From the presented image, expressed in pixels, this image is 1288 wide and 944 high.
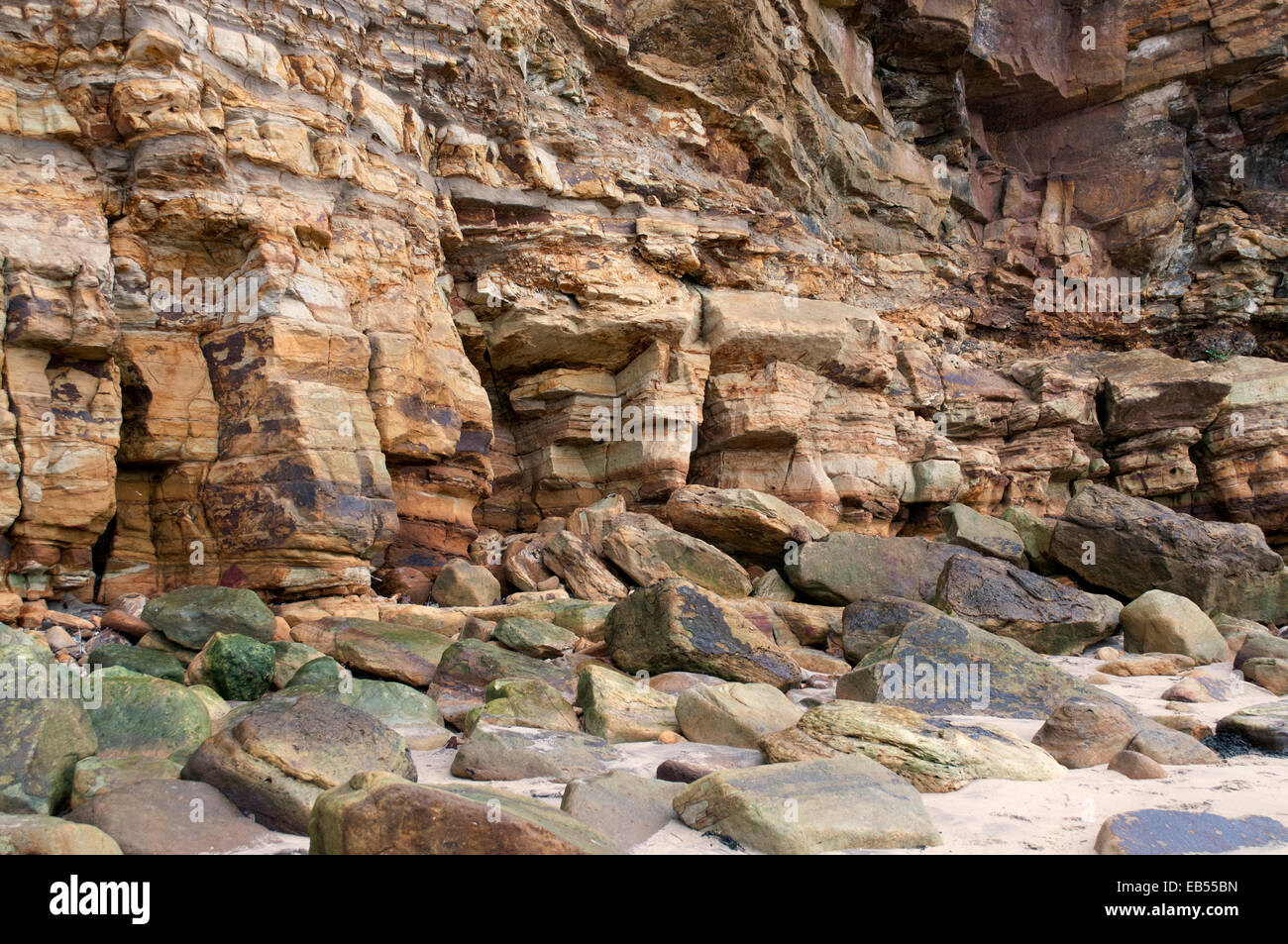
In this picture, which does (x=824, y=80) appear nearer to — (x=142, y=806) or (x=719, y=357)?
(x=719, y=357)

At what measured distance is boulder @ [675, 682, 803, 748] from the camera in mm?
4793

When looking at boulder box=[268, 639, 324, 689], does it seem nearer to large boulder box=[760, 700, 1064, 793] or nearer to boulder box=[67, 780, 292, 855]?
boulder box=[67, 780, 292, 855]

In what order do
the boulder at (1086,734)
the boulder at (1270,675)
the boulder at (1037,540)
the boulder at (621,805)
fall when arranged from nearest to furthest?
the boulder at (621,805)
the boulder at (1086,734)
the boulder at (1270,675)
the boulder at (1037,540)

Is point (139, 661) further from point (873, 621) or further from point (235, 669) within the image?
point (873, 621)

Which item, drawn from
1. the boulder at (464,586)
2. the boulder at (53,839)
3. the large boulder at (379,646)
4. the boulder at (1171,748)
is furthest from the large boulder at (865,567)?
the boulder at (53,839)

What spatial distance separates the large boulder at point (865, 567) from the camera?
9312 mm

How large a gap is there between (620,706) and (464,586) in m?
4.21

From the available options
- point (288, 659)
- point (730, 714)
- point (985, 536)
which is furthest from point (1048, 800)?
point (985, 536)

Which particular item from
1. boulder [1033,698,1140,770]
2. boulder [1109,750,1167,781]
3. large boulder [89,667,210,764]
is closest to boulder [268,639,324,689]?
large boulder [89,667,210,764]

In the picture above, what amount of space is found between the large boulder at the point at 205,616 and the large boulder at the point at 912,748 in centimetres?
414

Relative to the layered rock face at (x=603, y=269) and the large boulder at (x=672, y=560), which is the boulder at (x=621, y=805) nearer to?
the layered rock face at (x=603, y=269)

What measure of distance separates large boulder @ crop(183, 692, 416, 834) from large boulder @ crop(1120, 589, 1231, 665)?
6.97 m

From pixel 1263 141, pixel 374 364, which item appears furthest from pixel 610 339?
pixel 1263 141

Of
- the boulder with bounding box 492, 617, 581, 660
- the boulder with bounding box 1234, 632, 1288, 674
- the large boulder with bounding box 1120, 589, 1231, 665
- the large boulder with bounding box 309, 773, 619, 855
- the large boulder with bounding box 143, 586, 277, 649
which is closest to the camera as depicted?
the large boulder with bounding box 309, 773, 619, 855
